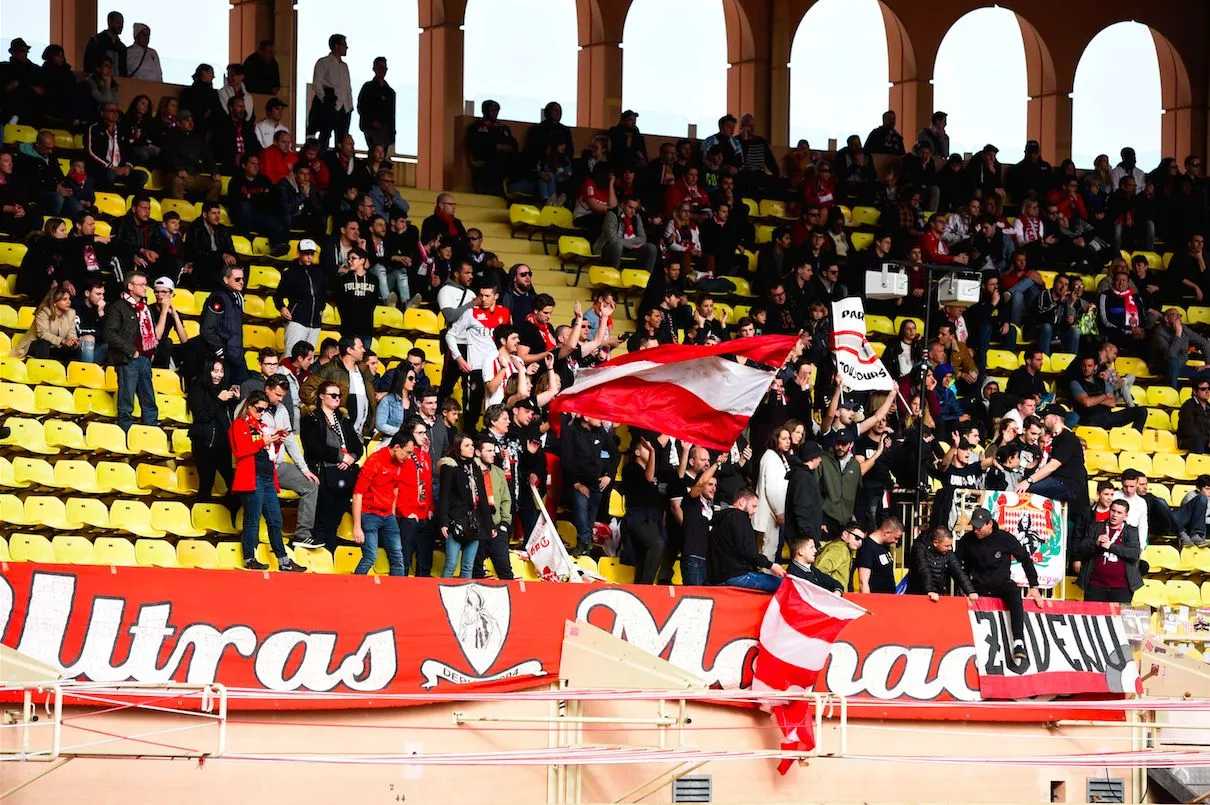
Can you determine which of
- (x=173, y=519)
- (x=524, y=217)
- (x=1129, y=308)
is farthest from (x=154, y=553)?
(x=1129, y=308)

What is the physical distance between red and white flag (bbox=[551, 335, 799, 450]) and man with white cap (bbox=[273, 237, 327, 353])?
3.26m

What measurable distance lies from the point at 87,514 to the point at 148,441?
3.68ft

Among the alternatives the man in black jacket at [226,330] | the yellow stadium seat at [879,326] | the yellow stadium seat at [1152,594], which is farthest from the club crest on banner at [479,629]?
the yellow stadium seat at [879,326]

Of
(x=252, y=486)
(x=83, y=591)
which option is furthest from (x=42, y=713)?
(x=252, y=486)

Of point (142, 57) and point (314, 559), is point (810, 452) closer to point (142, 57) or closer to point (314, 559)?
point (314, 559)

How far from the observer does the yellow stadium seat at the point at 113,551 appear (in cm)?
1730

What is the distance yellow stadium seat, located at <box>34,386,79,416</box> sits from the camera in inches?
736

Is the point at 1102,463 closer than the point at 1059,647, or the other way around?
the point at 1059,647

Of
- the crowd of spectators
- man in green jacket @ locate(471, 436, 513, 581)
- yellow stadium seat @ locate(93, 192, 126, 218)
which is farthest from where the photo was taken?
yellow stadium seat @ locate(93, 192, 126, 218)

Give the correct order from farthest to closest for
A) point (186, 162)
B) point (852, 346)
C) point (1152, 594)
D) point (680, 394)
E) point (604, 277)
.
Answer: point (604, 277) → point (186, 162) → point (1152, 594) → point (852, 346) → point (680, 394)

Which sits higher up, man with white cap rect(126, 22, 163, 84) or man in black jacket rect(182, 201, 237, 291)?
man with white cap rect(126, 22, 163, 84)

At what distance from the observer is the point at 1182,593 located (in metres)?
21.9

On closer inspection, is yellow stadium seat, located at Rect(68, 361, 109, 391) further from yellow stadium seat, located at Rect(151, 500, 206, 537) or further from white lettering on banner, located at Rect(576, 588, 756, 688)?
white lettering on banner, located at Rect(576, 588, 756, 688)

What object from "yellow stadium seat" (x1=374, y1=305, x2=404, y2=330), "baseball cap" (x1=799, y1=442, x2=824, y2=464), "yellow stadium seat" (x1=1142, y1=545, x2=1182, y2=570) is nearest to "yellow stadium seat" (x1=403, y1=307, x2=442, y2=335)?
"yellow stadium seat" (x1=374, y1=305, x2=404, y2=330)
